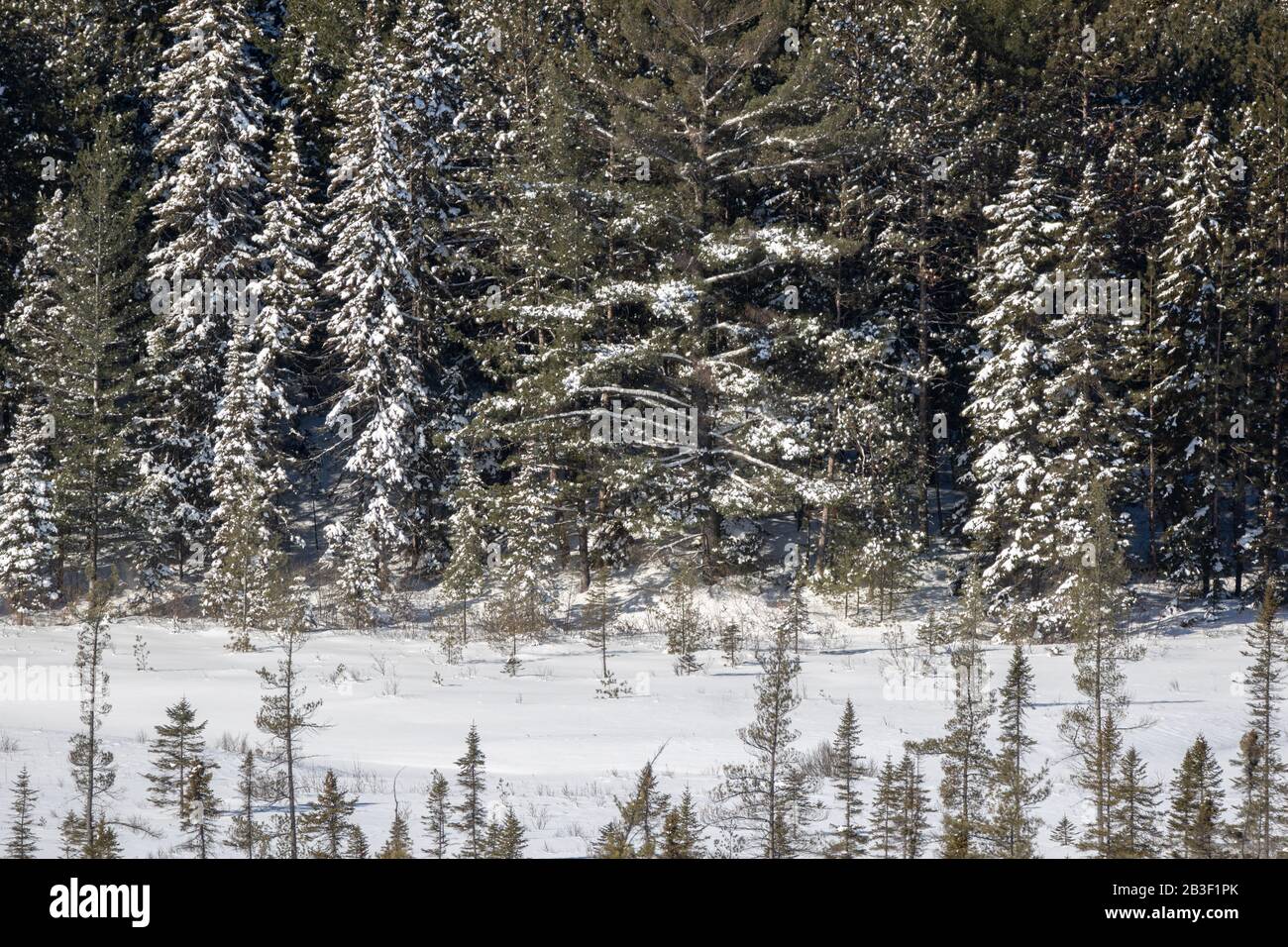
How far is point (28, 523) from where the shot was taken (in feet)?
106

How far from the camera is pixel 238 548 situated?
29.5 meters

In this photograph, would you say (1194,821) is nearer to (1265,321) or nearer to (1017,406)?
(1017,406)

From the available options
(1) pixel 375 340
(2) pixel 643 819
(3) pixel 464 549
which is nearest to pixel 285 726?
(2) pixel 643 819

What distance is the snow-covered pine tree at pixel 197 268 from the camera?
3478 cm

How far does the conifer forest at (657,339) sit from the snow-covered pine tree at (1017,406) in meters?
0.13

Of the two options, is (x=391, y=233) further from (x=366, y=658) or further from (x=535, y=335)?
(x=366, y=658)

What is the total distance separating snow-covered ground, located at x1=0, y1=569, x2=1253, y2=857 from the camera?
15.5m

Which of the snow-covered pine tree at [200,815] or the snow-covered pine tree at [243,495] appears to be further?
the snow-covered pine tree at [243,495]

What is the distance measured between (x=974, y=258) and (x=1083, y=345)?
7.27 meters

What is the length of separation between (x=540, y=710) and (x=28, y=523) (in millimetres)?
18614

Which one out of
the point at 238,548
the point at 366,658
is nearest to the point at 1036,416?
the point at 366,658

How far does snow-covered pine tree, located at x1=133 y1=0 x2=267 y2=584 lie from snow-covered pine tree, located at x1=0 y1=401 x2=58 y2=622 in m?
2.55

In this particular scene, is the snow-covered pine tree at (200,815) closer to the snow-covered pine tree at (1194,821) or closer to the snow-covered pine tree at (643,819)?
the snow-covered pine tree at (643,819)

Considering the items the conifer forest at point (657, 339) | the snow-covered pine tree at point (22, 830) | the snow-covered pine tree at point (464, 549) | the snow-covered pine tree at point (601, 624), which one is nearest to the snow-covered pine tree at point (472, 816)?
the snow-covered pine tree at point (22, 830)
